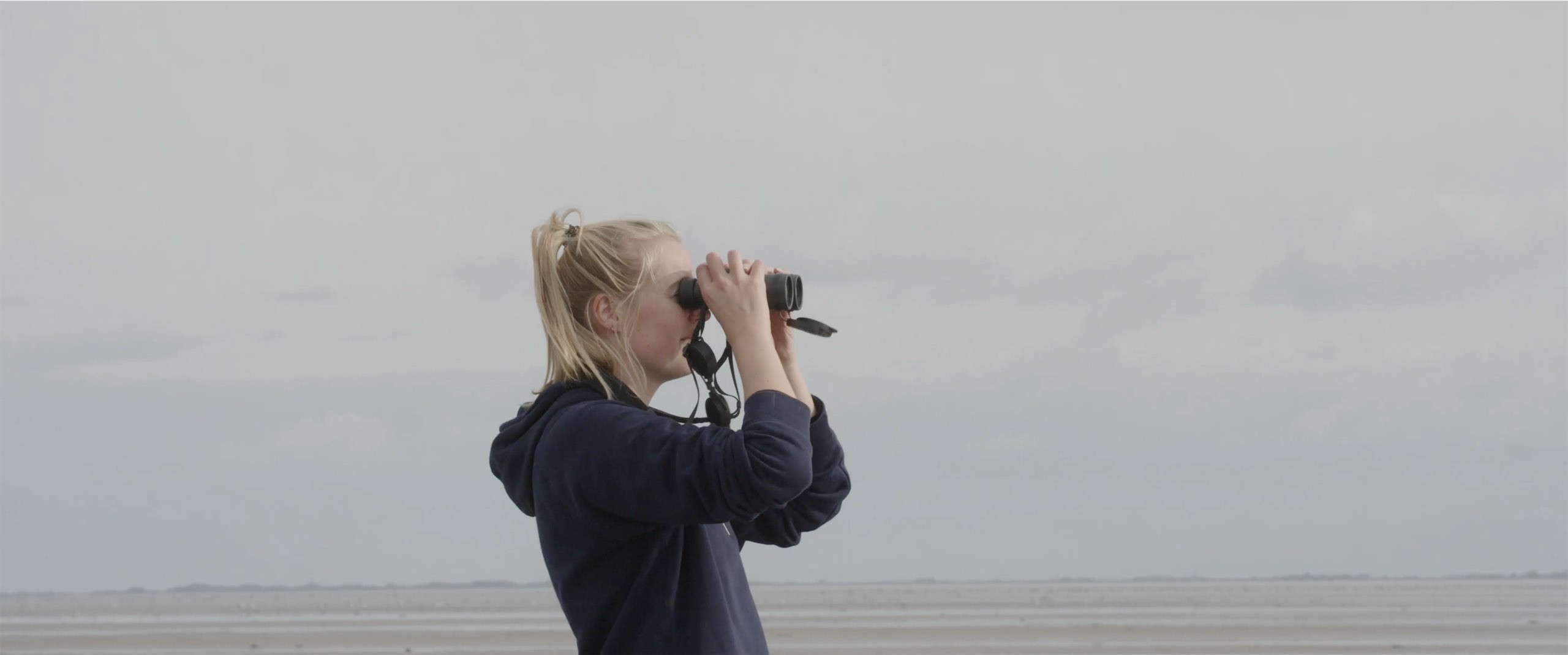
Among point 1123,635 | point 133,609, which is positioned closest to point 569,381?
point 1123,635

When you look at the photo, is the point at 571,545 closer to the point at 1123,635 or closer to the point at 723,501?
the point at 723,501

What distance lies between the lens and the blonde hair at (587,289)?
1979mm

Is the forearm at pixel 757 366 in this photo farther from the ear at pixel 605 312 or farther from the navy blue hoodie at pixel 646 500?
the ear at pixel 605 312

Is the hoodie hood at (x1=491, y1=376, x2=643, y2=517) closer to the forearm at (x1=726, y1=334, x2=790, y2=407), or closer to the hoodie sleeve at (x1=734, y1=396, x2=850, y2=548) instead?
the forearm at (x1=726, y1=334, x2=790, y2=407)

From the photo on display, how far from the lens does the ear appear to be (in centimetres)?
199

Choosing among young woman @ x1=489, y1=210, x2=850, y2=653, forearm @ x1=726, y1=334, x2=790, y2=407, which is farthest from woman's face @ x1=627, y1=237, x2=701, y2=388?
forearm @ x1=726, y1=334, x2=790, y2=407

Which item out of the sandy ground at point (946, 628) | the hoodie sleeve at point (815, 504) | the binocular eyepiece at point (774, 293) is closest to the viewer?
the binocular eyepiece at point (774, 293)

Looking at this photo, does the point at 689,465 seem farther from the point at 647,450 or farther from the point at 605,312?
the point at 605,312

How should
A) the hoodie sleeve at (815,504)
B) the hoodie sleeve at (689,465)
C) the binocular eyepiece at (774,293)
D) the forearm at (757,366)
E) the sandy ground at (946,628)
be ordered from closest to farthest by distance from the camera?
the hoodie sleeve at (689,465) < the forearm at (757,366) < the binocular eyepiece at (774,293) < the hoodie sleeve at (815,504) < the sandy ground at (946,628)

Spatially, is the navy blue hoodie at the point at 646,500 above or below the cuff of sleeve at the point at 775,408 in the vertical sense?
below

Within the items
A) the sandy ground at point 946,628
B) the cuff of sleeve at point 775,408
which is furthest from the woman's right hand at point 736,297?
the sandy ground at point 946,628

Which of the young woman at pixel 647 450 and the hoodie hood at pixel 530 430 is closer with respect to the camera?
the young woman at pixel 647 450

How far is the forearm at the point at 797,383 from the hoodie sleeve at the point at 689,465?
0.13 metres

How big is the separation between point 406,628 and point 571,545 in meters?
18.9
